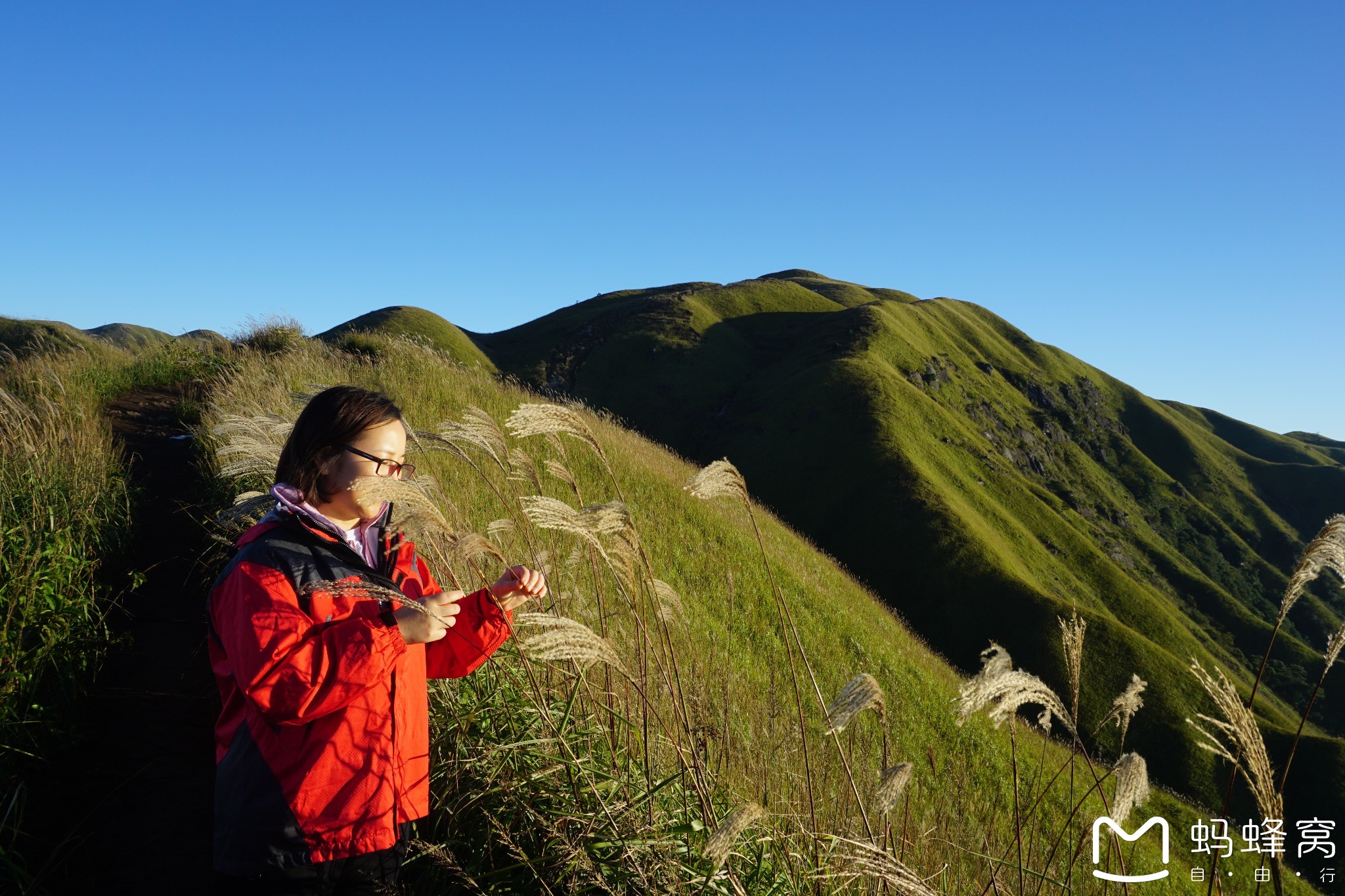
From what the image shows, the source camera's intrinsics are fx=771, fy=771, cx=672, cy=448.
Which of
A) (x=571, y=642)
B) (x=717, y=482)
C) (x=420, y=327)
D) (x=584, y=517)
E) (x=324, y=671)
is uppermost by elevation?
(x=420, y=327)

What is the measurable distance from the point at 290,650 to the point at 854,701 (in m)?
1.35

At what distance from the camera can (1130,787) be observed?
1904 mm

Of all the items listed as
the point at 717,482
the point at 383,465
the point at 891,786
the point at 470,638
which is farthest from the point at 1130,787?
the point at 383,465

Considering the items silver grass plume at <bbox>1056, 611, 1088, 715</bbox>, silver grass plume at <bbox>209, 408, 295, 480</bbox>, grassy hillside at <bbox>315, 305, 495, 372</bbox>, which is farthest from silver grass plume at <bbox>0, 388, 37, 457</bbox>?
grassy hillside at <bbox>315, 305, 495, 372</bbox>

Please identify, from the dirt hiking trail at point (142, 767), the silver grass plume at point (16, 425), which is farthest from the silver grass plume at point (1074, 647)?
the silver grass plume at point (16, 425)

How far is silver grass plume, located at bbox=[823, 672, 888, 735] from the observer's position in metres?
1.80

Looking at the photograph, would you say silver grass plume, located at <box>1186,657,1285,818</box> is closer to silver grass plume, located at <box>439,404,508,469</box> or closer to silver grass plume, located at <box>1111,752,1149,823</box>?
silver grass plume, located at <box>1111,752,1149,823</box>

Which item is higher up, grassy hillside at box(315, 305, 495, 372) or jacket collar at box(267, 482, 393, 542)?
grassy hillside at box(315, 305, 495, 372)

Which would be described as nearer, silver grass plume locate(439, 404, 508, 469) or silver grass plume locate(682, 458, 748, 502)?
silver grass plume locate(682, 458, 748, 502)

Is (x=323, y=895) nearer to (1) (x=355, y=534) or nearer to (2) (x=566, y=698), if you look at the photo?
(1) (x=355, y=534)

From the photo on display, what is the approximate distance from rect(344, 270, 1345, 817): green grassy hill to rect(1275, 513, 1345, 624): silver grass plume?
116 ft

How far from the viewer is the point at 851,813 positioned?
11.7ft

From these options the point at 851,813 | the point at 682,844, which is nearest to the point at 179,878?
the point at 682,844

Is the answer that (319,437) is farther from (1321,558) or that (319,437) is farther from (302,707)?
(1321,558)
